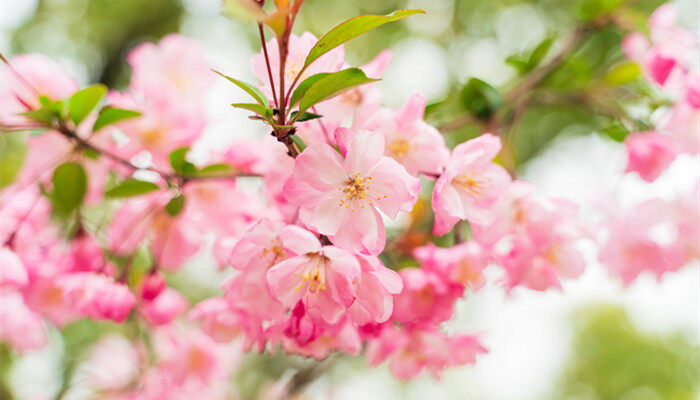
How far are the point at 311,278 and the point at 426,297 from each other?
0.32m

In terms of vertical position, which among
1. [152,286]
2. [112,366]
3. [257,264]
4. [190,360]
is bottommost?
[112,366]

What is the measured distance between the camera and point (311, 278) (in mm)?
735

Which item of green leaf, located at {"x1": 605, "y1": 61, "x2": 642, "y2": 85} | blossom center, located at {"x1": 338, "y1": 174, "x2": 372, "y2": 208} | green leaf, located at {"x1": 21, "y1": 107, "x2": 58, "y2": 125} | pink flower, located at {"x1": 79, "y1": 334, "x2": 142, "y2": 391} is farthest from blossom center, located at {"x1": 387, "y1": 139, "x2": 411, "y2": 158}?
pink flower, located at {"x1": 79, "y1": 334, "x2": 142, "y2": 391}

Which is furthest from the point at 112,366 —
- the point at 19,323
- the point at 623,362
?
the point at 623,362

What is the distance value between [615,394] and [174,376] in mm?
9886

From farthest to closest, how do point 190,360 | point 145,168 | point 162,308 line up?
1. point 190,360
2. point 162,308
3. point 145,168

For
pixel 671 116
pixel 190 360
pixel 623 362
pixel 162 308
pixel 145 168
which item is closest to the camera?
pixel 145 168

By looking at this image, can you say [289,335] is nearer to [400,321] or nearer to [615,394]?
[400,321]

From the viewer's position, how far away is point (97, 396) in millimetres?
2148

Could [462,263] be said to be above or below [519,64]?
below

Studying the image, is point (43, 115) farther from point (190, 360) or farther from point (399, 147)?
point (190, 360)

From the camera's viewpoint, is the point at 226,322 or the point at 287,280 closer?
the point at 287,280

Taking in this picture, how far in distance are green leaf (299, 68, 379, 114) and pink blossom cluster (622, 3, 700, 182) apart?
0.74 m

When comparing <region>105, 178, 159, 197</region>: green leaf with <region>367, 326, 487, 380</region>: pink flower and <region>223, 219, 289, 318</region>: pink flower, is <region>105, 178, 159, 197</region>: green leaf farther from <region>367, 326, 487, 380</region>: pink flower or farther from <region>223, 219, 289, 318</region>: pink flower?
<region>367, 326, 487, 380</region>: pink flower
